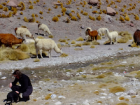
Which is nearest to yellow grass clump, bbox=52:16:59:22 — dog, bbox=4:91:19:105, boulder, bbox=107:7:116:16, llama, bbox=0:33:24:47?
boulder, bbox=107:7:116:16

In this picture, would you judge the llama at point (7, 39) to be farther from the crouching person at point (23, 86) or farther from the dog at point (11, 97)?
the dog at point (11, 97)

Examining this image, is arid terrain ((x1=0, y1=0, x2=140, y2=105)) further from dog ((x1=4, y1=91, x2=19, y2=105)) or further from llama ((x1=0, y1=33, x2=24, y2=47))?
llama ((x1=0, y1=33, x2=24, y2=47))

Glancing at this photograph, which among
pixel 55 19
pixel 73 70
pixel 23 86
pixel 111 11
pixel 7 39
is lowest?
pixel 73 70

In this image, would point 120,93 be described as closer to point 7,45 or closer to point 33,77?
point 33,77

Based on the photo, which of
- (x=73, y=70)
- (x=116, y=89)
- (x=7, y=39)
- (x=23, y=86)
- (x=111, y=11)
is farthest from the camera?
(x=111, y=11)

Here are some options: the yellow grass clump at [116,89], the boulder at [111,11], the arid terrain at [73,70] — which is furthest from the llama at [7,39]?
the boulder at [111,11]

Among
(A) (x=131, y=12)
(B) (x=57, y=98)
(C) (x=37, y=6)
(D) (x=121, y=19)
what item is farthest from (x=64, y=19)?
(B) (x=57, y=98)

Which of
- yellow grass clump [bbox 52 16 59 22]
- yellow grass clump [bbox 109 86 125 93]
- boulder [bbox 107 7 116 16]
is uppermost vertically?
boulder [bbox 107 7 116 16]

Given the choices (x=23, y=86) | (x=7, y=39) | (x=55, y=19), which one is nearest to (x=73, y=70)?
(x=23, y=86)

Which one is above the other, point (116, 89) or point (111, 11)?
point (111, 11)

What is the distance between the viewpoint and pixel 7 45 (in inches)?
600

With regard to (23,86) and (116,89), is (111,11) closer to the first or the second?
(116,89)

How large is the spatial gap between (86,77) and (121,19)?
27.1m

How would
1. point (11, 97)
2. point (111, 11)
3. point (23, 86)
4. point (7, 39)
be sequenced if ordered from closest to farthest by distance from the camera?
1. point (11, 97)
2. point (23, 86)
3. point (7, 39)
4. point (111, 11)
